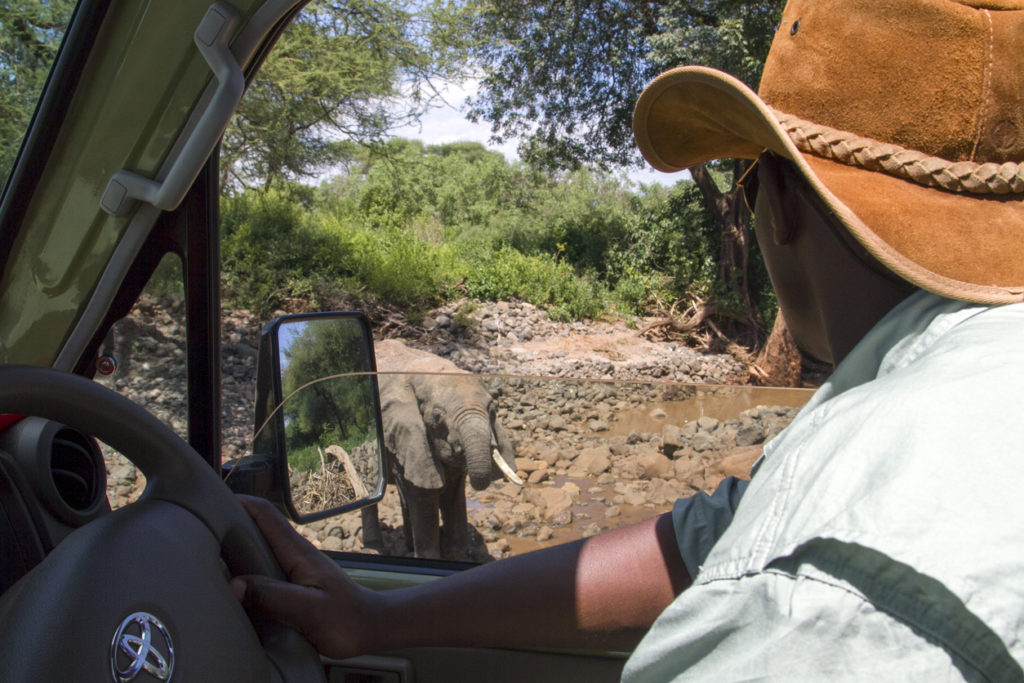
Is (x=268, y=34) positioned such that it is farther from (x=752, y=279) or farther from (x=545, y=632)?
(x=752, y=279)

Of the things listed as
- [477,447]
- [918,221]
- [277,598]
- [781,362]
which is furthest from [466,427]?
[781,362]

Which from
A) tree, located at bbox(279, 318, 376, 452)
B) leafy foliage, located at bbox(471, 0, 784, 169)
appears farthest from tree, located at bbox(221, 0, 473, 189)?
tree, located at bbox(279, 318, 376, 452)

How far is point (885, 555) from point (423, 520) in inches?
44.5

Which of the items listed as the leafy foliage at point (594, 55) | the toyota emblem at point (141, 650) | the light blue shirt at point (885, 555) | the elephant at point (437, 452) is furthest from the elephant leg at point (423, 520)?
the leafy foliage at point (594, 55)

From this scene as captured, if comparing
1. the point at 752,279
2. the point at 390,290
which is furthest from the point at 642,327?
the point at 390,290

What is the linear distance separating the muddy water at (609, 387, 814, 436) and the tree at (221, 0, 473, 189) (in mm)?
11842

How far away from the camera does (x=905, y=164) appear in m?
0.95

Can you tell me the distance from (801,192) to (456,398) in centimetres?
69

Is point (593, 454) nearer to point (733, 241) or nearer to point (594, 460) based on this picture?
point (594, 460)

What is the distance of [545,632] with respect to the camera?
1313 millimetres

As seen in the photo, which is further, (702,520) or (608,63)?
(608,63)

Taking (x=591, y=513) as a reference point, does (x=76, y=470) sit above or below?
above

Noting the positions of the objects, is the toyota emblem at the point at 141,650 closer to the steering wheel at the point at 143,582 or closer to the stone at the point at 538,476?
the steering wheel at the point at 143,582

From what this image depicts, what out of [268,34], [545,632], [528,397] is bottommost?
[545,632]
